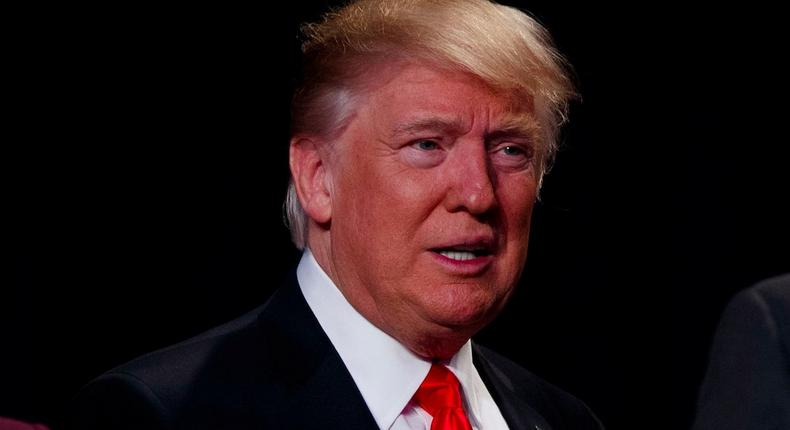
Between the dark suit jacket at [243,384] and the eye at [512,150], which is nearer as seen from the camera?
the dark suit jacket at [243,384]

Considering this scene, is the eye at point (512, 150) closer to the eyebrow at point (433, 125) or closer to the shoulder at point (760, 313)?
the eyebrow at point (433, 125)

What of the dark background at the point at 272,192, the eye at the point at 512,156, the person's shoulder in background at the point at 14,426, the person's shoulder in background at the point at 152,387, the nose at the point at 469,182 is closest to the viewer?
the person's shoulder in background at the point at 14,426

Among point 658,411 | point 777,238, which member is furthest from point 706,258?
point 658,411

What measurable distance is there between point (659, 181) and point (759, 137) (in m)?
0.29

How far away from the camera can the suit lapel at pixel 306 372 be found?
218cm

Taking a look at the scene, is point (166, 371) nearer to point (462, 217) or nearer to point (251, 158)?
point (462, 217)

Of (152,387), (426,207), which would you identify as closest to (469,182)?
(426,207)

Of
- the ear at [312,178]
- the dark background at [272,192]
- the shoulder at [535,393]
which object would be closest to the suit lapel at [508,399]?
the shoulder at [535,393]

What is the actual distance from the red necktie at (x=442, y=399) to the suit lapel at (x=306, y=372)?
0.41 ft

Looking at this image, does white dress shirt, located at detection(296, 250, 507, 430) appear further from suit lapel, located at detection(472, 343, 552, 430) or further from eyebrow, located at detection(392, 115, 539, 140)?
eyebrow, located at detection(392, 115, 539, 140)

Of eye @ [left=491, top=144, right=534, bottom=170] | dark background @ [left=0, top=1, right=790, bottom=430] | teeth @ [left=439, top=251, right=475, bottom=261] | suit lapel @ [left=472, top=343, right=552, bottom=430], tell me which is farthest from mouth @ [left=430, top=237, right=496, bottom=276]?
dark background @ [left=0, top=1, right=790, bottom=430]

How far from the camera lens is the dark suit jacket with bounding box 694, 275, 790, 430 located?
1526mm

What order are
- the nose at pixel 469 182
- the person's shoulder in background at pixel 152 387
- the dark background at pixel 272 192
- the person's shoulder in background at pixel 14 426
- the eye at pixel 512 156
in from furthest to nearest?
1. the dark background at pixel 272 192
2. the eye at pixel 512 156
3. the nose at pixel 469 182
4. the person's shoulder in background at pixel 152 387
5. the person's shoulder in background at pixel 14 426

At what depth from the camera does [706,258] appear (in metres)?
3.47
